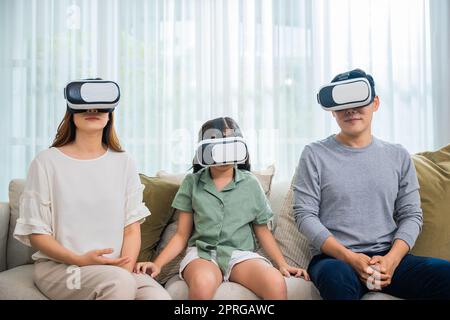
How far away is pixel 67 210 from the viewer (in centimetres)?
130

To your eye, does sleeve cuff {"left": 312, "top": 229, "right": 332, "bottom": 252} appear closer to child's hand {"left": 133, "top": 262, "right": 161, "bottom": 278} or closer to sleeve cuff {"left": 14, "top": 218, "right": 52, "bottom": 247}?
child's hand {"left": 133, "top": 262, "right": 161, "bottom": 278}

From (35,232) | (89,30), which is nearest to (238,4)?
(89,30)

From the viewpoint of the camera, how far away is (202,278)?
1.36 metres

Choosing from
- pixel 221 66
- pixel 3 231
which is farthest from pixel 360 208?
pixel 221 66

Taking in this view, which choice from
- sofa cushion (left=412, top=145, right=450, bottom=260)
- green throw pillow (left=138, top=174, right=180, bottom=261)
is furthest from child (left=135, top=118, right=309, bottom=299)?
sofa cushion (left=412, top=145, right=450, bottom=260)

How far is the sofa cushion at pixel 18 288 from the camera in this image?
1.28m

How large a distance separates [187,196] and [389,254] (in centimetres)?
62

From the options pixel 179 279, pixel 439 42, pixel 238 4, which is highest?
pixel 238 4

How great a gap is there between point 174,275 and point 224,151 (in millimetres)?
483

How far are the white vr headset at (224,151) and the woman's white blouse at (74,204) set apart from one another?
0.84 feet

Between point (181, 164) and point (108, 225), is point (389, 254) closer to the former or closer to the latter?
point (108, 225)

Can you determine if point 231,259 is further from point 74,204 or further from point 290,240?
point 74,204

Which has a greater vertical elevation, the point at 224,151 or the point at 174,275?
the point at 224,151

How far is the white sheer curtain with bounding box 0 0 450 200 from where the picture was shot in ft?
8.59
